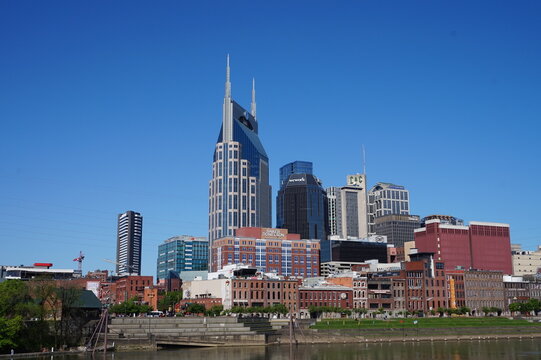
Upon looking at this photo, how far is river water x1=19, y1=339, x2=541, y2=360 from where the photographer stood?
415ft

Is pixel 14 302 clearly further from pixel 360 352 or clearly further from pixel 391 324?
pixel 391 324

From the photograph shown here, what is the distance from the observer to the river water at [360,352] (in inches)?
4978

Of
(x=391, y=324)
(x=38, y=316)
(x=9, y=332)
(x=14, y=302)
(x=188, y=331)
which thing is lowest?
(x=188, y=331)

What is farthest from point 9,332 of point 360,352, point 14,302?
point 360,352

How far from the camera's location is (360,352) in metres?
139

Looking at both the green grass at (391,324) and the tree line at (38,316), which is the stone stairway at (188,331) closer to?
the tree line at (38,316)

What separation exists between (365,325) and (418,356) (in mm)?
53365

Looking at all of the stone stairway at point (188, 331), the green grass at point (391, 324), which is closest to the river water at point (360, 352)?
the stone stairway at point (188, 331)

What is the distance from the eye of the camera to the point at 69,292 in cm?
14375

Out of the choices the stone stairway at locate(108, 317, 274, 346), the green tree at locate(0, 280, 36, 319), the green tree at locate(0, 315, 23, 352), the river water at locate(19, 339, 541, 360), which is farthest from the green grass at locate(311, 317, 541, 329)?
the green tree at locate(0, 315, 23, 352)

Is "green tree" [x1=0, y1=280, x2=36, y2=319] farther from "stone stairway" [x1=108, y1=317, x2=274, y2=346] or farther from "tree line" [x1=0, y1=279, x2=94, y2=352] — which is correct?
"stone stairway" [x1=108, y1=317, x2=274, y2=346]

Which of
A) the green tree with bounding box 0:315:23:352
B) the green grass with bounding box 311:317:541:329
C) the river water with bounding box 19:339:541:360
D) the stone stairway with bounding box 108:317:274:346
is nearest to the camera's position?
the green tree with bounding box 0:315:23:352

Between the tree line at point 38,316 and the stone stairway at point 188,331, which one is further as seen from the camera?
the stone stairway at point 188,331

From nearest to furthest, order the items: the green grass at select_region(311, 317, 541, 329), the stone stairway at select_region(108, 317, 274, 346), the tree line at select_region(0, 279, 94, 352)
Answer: the tree line at select_region(0, 279, 94, 352) < the stone stairway at select_region(108, 317, 274, 346) < the green grass at select_region(311, 317, 541, 329)
